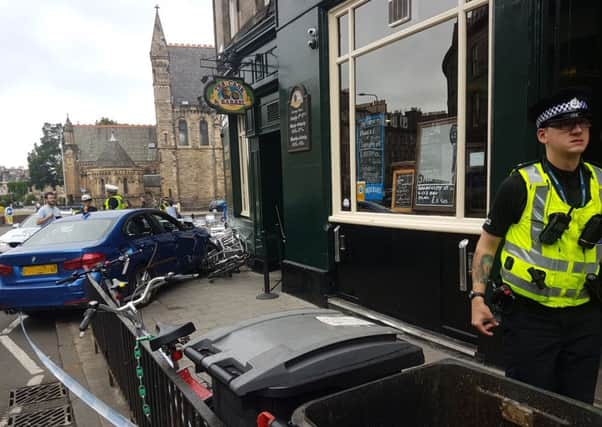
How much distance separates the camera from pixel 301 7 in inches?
225

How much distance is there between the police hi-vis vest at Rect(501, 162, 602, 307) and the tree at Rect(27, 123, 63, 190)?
3529 inches

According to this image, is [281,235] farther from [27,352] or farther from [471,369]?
[471,369]

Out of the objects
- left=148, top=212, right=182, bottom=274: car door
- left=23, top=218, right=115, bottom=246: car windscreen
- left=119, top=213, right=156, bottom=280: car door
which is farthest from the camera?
left=148, top=212, right=182, bottom=274: car door

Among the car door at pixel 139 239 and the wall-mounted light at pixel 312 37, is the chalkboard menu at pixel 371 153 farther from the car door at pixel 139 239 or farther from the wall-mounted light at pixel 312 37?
the car door at pixel 139 239

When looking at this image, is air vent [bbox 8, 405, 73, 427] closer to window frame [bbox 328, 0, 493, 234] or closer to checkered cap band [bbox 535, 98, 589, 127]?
window frame [bbox 328, 0, 493, 234]

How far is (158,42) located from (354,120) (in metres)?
47.8

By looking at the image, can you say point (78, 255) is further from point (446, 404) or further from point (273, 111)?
point (446, 404)

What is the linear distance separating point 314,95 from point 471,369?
4.68m

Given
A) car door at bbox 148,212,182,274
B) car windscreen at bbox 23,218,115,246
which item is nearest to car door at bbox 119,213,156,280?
car door at bbox 148,212,182,274

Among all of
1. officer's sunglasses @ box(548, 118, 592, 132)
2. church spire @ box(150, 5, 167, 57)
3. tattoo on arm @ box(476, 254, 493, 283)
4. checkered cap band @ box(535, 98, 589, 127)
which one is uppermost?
church spire @ box(150, 5, 167, 57)

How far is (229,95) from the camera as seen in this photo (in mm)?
7625

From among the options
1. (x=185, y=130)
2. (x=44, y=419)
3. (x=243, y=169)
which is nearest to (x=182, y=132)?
(x=185, y=130)

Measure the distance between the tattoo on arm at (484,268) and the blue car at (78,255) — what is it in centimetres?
503

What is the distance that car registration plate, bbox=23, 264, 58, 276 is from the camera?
219 inches
